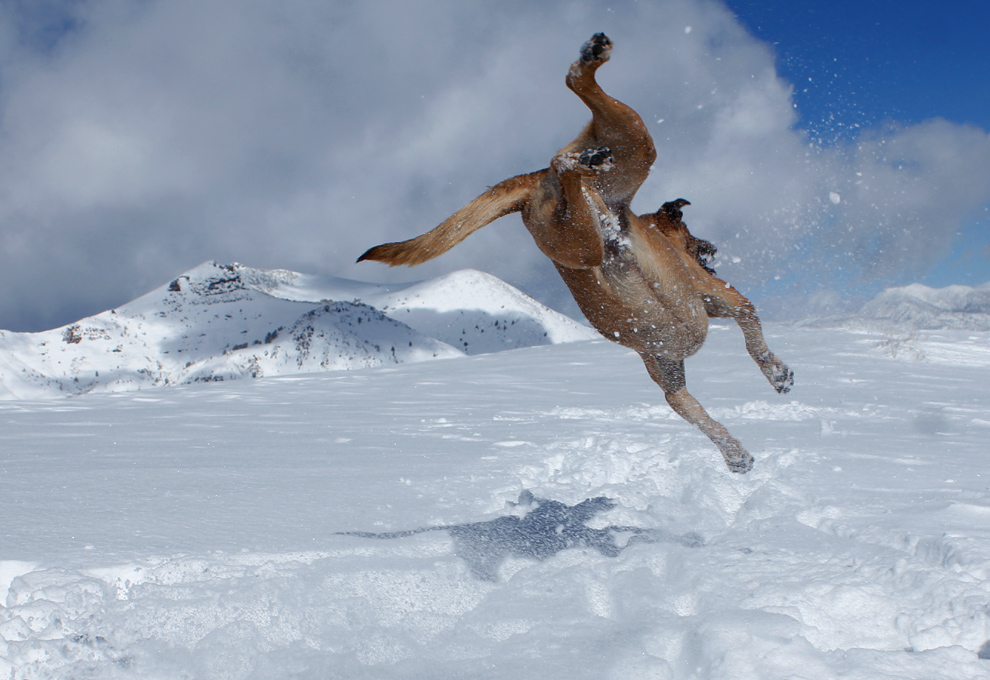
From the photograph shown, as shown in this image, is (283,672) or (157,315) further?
(157,315)

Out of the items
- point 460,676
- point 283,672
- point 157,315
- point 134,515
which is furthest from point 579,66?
point 157,315

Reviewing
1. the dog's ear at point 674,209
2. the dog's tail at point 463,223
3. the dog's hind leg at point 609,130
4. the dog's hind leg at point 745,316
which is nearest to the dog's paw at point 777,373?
the dog's hind leg at point 745,316

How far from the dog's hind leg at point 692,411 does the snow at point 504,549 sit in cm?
29

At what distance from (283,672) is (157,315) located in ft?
491

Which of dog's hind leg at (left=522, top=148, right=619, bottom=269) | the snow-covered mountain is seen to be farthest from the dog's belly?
the snow-covered mountain

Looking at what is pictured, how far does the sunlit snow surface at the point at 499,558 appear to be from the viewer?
80.3 inches

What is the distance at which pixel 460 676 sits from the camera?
1.97m

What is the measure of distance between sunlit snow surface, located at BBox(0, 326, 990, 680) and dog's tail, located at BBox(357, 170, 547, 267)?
1362 millimetres

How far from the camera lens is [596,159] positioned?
83.9 inches

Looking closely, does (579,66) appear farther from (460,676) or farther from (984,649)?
(984,649)

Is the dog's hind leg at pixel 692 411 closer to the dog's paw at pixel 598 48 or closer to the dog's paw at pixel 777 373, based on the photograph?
the dog's paw at pixel 777 373

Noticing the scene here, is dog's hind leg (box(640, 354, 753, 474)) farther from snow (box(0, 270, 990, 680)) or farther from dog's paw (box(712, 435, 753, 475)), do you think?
snow (box(0, 270, 990, 680))

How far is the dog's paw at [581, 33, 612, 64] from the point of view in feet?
6.69

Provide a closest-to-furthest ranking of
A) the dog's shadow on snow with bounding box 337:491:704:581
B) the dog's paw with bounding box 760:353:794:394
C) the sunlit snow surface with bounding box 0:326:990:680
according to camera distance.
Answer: the sunlit snow surface with bounding box 0:326:990:680
the dog's shadow on snow with bounding box 337:491:704:581
the dog's paw with bounding box 760:353:794:394
